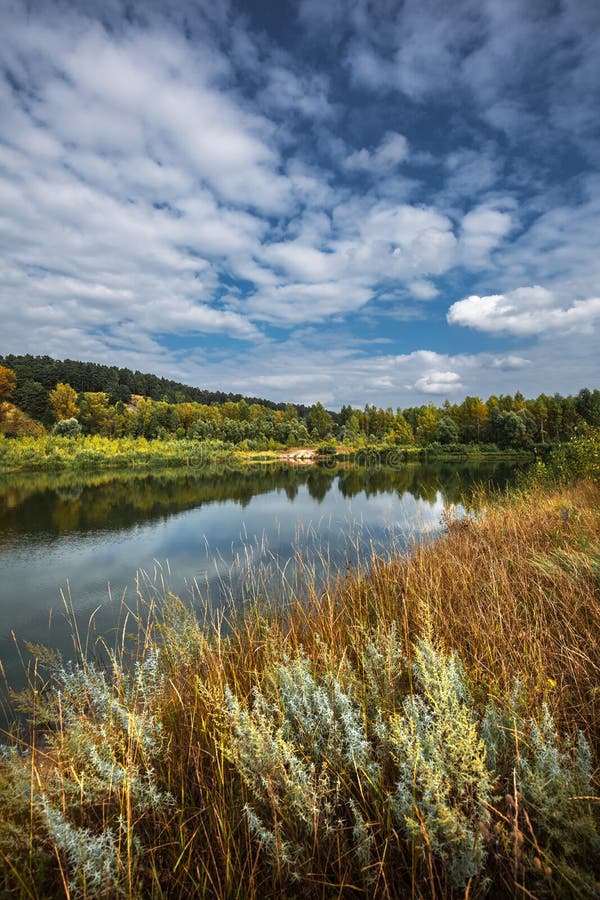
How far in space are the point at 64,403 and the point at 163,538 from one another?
5997cm

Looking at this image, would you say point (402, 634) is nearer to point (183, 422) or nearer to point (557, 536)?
point (557, 536)

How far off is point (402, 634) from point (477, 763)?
7.60ft

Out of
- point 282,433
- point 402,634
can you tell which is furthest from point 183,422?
point 402,634

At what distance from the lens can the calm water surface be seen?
289 inches

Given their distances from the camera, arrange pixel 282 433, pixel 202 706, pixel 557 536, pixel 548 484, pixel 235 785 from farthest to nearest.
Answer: pixel 282 433 → pixel 548 484 → pixel 557 536 → pixel 202 706 → pixel 235 785

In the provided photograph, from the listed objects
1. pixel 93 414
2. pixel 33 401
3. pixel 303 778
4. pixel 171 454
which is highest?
pixel 33 401

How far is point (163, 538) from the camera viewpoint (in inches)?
551

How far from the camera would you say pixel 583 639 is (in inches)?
113

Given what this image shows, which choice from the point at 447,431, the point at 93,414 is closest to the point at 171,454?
the point at 93,414

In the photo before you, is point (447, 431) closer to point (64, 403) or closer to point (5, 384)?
point (64, 403)

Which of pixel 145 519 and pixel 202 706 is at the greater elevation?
pixel 202 706

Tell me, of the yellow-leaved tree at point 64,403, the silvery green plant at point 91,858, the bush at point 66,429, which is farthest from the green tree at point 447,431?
the silvery green plant at point 91,858

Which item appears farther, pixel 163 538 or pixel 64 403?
pixel 64 403

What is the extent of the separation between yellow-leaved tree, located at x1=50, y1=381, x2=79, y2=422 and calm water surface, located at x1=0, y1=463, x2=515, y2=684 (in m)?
36.1
